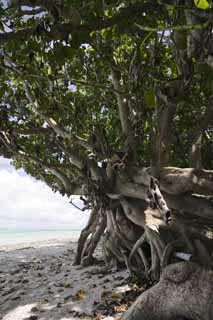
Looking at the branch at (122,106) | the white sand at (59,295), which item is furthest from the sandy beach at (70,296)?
the branch at (122,106)

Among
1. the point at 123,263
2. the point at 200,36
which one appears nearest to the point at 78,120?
the point at 123,263

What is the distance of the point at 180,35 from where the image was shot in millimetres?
2646

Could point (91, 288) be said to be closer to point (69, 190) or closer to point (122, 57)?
point (69, 190)

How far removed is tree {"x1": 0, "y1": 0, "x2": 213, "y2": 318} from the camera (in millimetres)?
2428

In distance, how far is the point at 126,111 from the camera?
5.89 metres

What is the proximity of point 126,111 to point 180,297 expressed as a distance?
3571 millimetres

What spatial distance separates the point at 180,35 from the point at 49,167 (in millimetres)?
4950

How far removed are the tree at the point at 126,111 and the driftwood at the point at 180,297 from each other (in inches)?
28.1

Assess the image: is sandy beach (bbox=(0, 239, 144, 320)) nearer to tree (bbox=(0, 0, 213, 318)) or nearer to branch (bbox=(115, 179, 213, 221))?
tree (bbox=(0, 0, 213, 318))

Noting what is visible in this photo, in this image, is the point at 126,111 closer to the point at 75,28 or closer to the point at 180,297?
the point at 180,297

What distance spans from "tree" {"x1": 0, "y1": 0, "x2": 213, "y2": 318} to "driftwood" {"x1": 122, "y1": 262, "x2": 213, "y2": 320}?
2.34ft

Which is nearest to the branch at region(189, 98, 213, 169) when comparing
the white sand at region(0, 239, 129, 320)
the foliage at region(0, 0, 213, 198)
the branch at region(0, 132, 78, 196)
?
the foliage at region(0, 0, 213, 198)

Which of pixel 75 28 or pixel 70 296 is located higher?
pixel 75 28

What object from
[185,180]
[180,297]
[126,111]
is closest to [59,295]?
[180,297]
